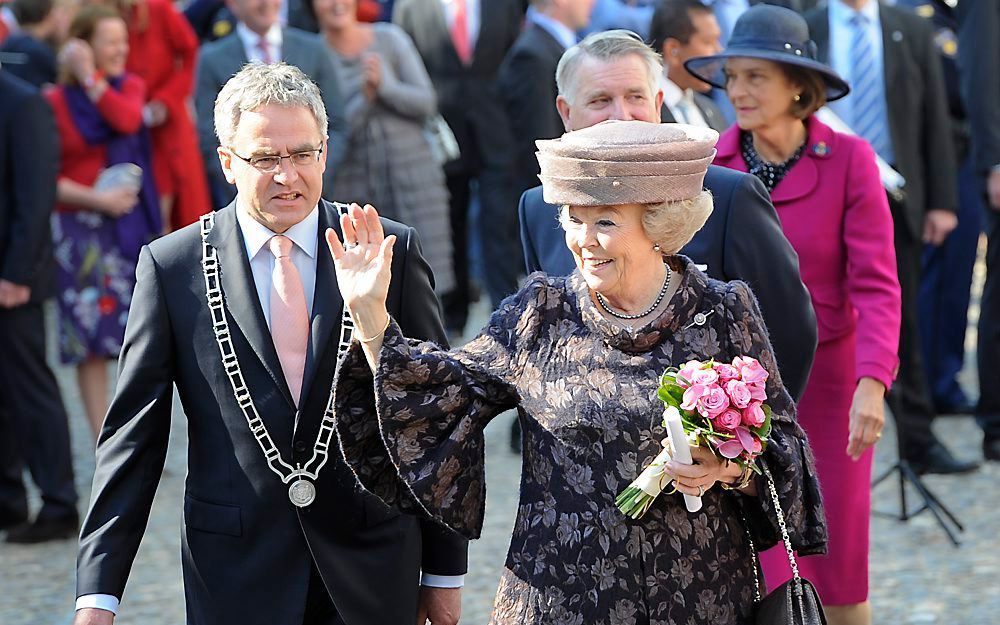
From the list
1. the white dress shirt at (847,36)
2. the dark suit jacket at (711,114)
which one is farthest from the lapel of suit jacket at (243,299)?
the white dress shirt at (847,36)

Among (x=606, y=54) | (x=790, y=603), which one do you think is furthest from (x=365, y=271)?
(x=606, y=54)

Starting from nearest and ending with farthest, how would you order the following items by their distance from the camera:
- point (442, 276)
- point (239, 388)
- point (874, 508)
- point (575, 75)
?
point (239, 388)
point (575, 75)
point (874, 508)
point (442, 276)

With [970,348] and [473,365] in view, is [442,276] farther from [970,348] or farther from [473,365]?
[473,365]

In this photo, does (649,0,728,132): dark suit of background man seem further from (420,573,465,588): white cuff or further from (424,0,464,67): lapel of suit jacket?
(424,0,464,67): lapel of suit jacket

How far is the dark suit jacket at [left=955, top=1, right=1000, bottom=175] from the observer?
7.97 meters

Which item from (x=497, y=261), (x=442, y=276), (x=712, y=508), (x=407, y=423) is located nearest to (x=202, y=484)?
(x=407, y=423)

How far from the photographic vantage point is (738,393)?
10.6 feet

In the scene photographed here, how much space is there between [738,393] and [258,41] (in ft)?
18.7

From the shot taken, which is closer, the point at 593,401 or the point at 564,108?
the point at 593,401

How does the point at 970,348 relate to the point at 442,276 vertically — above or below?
below

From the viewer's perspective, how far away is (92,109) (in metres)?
8.02

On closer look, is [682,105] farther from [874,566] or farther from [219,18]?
[219,18]

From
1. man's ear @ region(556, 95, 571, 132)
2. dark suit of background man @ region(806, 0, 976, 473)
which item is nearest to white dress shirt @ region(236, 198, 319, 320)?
man's ear @ region(556, 95, 571, 132)

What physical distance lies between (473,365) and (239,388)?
58 cm
